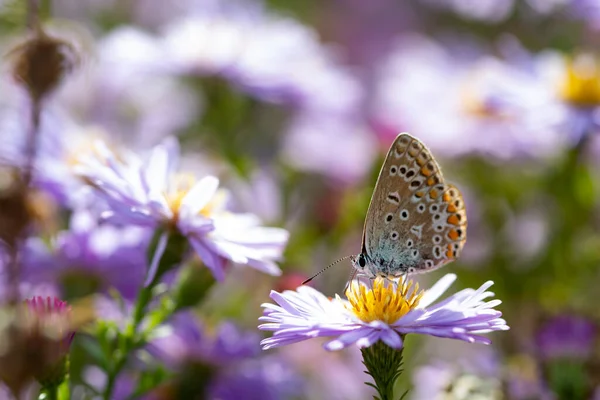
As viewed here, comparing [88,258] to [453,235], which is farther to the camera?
[88,258]

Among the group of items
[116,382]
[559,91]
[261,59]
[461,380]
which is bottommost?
[116,382]

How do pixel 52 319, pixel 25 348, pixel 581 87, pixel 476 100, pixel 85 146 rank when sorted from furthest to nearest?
1. pixel 476 100
2. pixel 581 87
3. pixel 85 146
4. pixel 52 319
5. pixel 25 348

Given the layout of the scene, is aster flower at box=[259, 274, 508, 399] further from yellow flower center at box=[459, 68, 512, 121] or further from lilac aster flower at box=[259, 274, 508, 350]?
yellow flower center at box=[459, 68, 512, 121]

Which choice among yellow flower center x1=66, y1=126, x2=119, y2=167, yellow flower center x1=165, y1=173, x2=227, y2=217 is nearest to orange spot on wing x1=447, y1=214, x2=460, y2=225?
yellow flower center x1=165, y1=173, x2=227, y2=217

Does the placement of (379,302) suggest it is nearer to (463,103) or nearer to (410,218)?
(410,218)

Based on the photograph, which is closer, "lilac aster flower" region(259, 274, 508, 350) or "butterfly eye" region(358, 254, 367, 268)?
"lilac aster flower" region(259, 274, 508, 350)

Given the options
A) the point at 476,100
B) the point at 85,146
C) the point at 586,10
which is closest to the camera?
the point at 85,146

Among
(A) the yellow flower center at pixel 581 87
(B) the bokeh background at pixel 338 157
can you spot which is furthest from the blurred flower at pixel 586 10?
(A) the yellow flower center at pixel 581 87

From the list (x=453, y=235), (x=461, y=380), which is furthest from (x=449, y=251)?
(x=461, y=380)
